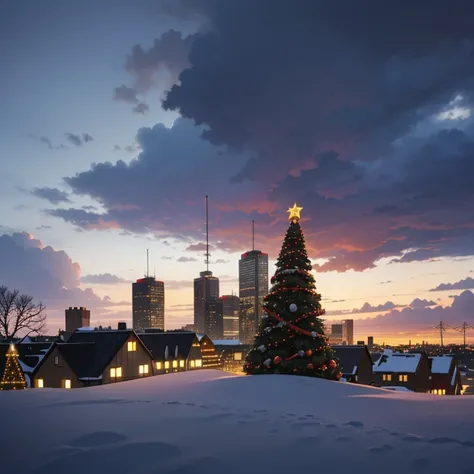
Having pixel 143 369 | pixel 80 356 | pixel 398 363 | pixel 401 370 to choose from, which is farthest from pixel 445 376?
pixel 80 356

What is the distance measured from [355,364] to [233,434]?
5042 cm

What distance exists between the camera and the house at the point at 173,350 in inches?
2311

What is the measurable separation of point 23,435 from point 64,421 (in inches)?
52.9

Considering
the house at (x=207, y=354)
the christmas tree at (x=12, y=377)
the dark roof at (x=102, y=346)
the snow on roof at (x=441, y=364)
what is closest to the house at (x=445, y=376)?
the snow on roof at (x=441, y=364)

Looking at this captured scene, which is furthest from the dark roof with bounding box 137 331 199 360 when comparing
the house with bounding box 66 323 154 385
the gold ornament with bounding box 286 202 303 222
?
the gold ornament with bounding box 286 202 303 222

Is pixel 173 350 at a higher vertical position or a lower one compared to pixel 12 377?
lower

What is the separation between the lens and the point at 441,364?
68.0 metres

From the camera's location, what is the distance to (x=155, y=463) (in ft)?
25.0

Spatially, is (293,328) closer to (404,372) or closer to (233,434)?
(233,434)

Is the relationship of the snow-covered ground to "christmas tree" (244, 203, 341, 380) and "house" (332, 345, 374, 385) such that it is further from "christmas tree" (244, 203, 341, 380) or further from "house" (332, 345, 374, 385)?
"house" (332, 345, 374, 385)

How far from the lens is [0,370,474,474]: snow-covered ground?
755 cm

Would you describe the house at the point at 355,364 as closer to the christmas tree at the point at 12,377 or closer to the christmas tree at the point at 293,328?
the christmas tree at the point at 293,328

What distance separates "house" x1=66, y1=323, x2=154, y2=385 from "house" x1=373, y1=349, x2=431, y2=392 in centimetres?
3264

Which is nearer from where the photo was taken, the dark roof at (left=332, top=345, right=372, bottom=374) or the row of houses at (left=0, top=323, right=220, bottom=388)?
the row of houses at (left=0, top=323, right=220, bottom=388)
